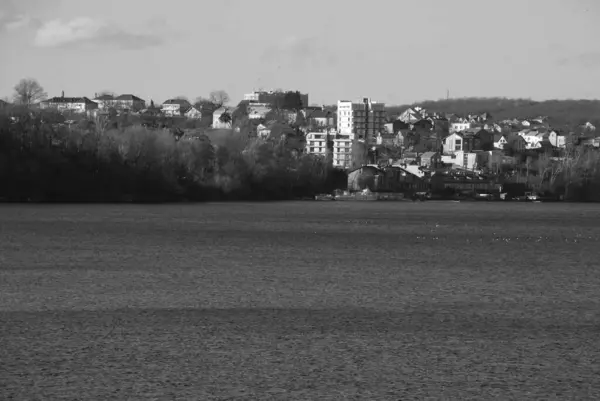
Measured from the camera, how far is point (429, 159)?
527 ft

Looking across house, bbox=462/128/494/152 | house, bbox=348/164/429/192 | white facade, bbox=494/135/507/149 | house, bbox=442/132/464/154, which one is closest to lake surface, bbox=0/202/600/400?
house, bbox=348/164/429/192

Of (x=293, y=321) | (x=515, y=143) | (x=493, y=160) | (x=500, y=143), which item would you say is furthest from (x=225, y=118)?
(x=293, y=321)

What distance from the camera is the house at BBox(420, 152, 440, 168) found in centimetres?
15688

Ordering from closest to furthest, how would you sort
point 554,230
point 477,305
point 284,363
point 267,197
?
point 284,363
point 477,305
point 554,230
point 267,197

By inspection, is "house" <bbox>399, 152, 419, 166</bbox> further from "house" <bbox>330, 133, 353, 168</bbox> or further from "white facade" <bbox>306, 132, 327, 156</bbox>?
"white facade" <bbox>306, 132, 327, 156</bbox>

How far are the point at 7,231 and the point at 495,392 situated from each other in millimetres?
34607

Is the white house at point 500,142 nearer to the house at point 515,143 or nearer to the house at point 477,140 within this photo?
the house at point 515,143

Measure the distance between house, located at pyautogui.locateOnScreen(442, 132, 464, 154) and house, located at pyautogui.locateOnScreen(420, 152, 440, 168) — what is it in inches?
802

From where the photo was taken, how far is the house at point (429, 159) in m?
157

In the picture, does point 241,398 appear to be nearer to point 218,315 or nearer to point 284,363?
point 284,363

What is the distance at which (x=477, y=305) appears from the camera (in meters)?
24.3

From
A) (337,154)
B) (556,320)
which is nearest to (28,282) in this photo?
(556,320)

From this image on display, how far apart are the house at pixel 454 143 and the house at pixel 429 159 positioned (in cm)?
2037

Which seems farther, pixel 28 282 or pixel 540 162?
pixel 540 162
